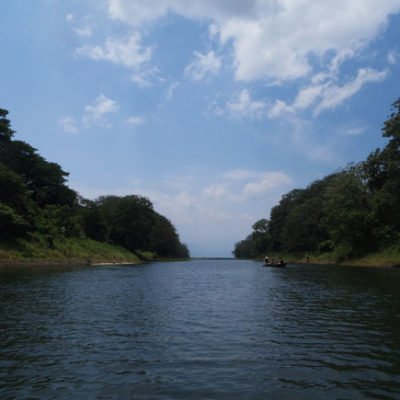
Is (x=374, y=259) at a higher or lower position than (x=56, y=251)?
lower

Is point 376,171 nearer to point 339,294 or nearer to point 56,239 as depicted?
point 339,294

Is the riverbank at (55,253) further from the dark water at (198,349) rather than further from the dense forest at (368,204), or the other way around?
the dense forest at (368,204)

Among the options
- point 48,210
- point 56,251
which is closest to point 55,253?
point 56,251

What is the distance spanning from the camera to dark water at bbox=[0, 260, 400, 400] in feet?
36.5

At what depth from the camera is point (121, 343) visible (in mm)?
16266

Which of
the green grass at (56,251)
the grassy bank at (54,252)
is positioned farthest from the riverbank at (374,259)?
the green grass at (56,251)

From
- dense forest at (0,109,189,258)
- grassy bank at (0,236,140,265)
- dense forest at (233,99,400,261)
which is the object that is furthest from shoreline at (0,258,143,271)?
dense forest at (233,99,400,261)

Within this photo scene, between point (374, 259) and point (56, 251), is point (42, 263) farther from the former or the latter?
point (374, 259)

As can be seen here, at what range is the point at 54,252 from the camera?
266ft

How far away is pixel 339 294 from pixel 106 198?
15528 centimetres

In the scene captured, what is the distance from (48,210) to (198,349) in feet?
290

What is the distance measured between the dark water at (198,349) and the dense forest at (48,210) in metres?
55.7

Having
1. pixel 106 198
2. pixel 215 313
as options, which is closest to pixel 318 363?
pixel 215 313

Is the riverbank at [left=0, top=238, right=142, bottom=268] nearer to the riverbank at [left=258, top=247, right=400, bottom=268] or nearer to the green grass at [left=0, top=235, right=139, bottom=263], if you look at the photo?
the green grass at [left=0, top=235, right=139, bottom=263]
